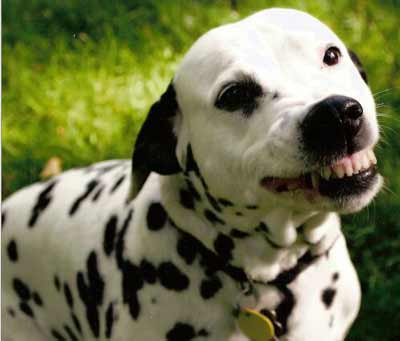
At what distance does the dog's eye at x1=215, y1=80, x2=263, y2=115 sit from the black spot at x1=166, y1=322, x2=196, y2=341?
2.68 ft

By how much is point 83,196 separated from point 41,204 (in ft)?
0.73

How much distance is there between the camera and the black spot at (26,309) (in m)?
3.65

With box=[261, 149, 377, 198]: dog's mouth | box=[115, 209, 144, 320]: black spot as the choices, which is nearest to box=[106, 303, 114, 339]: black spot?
box=[115, 209, 144, 320]: black spot

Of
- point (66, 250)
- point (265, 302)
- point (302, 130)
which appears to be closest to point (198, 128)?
point (302, 130)

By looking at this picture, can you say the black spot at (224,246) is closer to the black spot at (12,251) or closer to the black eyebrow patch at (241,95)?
the black eyebrow patch at (241,95)

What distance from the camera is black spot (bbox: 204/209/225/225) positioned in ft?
9.40

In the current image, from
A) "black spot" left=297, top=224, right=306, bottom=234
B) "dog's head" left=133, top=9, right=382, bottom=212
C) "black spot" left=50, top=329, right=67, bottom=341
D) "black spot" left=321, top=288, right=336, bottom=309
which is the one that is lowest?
"black spot" left=50, top=329, right=67, bottom=341

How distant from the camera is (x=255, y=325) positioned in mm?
2924

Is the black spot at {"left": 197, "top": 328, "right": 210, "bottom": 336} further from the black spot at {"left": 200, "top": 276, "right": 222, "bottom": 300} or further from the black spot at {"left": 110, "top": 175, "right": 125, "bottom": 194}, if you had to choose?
the black spot at {"left": 110, "top": 175, "right": 125, "bottom": 194}

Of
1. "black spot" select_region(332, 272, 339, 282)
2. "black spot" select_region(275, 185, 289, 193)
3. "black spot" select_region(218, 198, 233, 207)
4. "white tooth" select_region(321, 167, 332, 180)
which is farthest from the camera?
"black spot" select_region(332, 272, 339, 282)

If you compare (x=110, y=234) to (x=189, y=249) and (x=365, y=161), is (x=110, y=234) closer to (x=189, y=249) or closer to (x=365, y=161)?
(x=189, y=249)

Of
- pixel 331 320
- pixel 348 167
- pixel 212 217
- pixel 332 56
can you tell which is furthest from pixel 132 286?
pixel 332 56

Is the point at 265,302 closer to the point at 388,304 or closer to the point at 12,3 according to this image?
the point at 388,304

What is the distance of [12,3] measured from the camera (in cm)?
605
